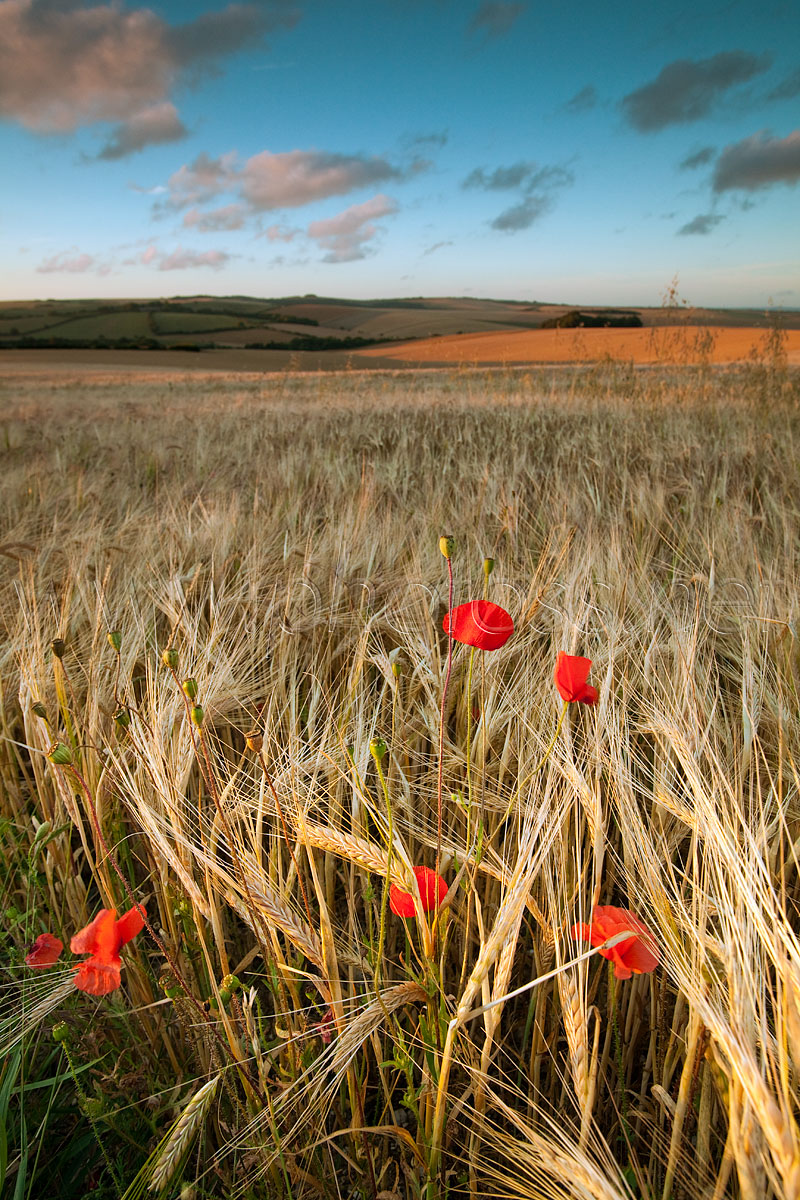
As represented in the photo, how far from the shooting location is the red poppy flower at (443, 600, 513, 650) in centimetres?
67

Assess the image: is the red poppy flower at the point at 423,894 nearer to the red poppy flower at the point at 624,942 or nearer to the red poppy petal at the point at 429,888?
the red poppy petal at the point at 429,888

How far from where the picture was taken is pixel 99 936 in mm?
645

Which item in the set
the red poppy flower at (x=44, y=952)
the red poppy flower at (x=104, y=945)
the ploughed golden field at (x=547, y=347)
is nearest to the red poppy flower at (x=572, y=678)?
the red poppy flower at (x=104, y=945)

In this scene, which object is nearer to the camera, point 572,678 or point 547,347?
point 572,678

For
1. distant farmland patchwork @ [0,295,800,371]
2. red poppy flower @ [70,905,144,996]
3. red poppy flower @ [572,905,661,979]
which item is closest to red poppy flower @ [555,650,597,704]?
red poppy flower @ [572,905,661,979]

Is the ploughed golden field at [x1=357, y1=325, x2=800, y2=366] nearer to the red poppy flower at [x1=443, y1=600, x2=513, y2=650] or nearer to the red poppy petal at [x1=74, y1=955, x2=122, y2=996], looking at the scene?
the red poppy flower at [x1=443, y1=600, x2=513, y2=650]

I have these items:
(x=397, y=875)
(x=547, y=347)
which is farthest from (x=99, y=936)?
(x=547, y=347)

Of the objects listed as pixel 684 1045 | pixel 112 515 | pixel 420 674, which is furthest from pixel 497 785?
pixel 112 515

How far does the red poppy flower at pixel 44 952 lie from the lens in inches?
26.5

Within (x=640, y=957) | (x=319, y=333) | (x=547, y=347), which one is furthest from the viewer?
(x=319, y=333)

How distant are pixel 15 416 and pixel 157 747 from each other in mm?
7571

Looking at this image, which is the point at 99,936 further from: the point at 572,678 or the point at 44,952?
the point at 572,678

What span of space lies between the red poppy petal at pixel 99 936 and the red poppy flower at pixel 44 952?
0.06 meters

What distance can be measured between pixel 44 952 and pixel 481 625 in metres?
0.61
